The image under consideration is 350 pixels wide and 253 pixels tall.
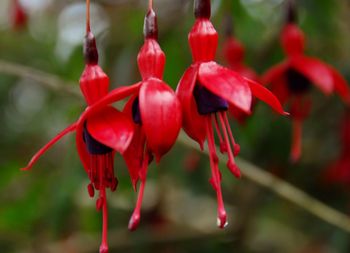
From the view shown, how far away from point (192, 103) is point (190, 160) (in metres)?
0.73

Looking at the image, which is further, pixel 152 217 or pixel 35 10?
pixel 35 10

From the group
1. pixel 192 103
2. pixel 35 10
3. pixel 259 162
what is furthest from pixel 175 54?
pixel 35 10

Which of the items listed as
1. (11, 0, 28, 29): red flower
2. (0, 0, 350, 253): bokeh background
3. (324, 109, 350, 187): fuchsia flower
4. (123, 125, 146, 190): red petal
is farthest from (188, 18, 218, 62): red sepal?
(11, 0, 28, 29): red flower

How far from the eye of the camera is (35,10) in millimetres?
2293

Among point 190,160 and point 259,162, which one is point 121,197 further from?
point 259,162

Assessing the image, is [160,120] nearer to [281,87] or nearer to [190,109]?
[190,109]

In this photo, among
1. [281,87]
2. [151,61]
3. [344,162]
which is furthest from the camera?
[344,162]

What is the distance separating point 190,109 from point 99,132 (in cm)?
9

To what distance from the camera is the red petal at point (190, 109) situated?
0.68 meters

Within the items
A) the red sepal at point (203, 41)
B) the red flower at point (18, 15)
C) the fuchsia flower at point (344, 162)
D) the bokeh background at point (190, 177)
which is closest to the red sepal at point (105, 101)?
the red sepal at point (203, 41)

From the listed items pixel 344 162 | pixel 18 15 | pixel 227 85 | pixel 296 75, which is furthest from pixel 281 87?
pixel 18 15

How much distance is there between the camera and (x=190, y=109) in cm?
70

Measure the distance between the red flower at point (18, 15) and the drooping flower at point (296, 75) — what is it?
2.14 ft

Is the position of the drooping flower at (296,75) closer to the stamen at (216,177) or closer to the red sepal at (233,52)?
the red sepal at (233,52)
